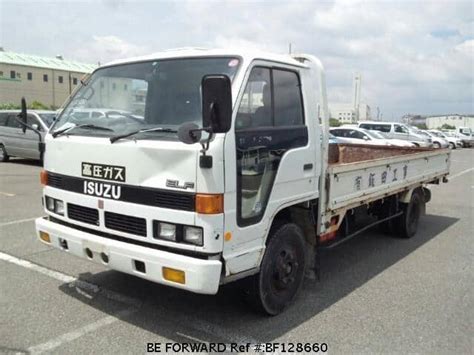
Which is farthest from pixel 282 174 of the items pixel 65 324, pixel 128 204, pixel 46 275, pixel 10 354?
pixel 46 275

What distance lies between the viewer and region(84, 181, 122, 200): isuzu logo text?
11.4 ft

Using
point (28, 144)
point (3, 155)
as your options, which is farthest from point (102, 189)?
point (3, 155)

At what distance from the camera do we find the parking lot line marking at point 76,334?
327 centimetres

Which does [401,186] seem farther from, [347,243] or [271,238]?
[271,238]

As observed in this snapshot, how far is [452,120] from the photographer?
11431 centimetres

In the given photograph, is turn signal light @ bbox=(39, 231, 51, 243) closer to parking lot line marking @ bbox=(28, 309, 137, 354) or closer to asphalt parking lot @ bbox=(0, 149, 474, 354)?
asphalt parking lot @ bbox=(0, 149, 474, 354)

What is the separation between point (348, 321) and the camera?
3.89 m

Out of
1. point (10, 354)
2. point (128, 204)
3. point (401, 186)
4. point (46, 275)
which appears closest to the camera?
point (10, 354)

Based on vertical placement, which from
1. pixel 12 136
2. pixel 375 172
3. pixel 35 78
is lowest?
pixel 12 136

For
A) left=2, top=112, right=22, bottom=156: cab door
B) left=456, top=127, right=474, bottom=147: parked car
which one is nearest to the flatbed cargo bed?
left=2, top=112, right=22, bottom=156: cab door

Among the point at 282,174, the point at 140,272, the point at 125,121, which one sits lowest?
the point at 140,272

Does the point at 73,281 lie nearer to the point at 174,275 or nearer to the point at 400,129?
the point at 174,275

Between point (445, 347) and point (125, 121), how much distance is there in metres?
3.07

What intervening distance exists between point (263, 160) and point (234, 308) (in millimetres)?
1401
